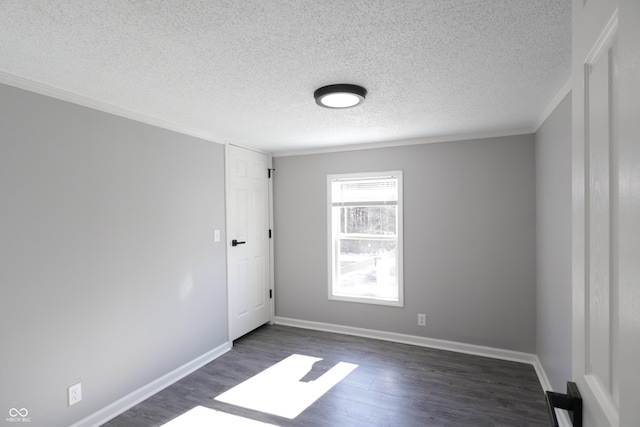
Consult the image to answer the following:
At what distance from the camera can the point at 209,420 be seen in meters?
2.37

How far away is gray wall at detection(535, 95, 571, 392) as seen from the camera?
2.14 metres

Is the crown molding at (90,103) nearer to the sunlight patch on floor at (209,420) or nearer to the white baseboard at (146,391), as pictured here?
the white baseboard at (146,391)

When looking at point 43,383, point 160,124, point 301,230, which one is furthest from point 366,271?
point 43,383

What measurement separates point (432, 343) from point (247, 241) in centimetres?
247

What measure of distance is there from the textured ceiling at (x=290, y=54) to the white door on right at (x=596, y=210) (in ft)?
2.58

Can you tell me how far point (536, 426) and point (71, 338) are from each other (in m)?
3.28

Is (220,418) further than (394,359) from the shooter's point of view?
No

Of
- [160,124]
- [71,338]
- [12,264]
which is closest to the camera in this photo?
[12,264]

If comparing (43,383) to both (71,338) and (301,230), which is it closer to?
(71,338)

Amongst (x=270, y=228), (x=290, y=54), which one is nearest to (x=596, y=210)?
(x=290, y=54)

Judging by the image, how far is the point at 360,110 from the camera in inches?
104

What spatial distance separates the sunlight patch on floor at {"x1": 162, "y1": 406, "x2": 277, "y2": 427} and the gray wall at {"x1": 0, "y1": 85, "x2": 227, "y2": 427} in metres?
0.53

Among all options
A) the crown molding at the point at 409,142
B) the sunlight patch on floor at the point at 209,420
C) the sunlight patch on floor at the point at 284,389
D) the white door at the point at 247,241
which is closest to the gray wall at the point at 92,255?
the white door at the point at 247,241

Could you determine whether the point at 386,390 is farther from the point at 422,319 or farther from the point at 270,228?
the point at 270,228
